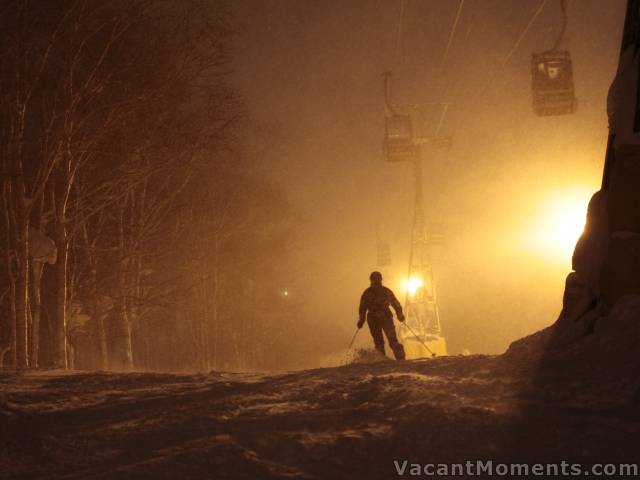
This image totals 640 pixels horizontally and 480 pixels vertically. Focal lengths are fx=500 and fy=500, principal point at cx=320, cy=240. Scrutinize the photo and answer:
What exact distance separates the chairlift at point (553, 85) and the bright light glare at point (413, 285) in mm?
13188

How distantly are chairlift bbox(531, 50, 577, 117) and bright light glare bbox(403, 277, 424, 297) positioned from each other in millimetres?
13188

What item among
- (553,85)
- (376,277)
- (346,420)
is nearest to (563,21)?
(553,85)

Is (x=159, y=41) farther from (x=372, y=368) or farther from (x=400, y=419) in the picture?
(x=400, y=419)

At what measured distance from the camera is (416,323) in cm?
2627

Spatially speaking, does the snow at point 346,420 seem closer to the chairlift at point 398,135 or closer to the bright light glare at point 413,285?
the chairlift at point 398,135

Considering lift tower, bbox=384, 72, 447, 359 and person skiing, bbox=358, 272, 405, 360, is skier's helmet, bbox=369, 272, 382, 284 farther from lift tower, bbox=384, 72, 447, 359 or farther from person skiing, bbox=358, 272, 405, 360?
lift tower, bbox=384, 72, 447, 359

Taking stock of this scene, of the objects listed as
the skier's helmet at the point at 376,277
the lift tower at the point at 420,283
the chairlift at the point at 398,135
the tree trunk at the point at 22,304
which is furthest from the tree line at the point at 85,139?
the lift tower at the point at 420,283

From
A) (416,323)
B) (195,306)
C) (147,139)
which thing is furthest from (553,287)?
(147,139)

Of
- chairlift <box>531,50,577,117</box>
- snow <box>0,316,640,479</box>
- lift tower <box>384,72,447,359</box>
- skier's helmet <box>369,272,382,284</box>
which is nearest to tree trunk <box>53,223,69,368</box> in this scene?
snow <box>0,316,640,479</box>

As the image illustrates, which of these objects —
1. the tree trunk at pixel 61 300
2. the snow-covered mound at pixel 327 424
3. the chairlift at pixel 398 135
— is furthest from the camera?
the chairlift at pixel 398 135

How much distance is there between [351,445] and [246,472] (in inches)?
26.3

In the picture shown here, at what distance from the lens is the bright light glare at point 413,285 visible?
2623 centimetres

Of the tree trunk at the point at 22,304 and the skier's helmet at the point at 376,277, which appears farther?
the tree trunk at the point at 22,304

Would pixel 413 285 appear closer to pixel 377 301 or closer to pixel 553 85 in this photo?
pixel 553 85
